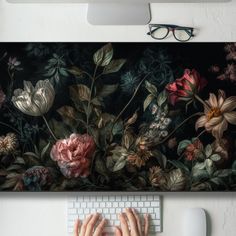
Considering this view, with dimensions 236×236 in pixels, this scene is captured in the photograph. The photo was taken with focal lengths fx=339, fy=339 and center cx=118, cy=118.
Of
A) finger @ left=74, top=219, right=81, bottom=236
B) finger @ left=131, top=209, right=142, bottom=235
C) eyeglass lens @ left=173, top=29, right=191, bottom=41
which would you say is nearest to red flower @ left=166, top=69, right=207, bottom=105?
eyeglass lens @ left=173, top=29, right=191, bottom=41

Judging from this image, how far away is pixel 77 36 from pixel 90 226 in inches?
22.7

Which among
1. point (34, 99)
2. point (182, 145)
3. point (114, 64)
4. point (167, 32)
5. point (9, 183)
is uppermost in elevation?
point (167, 32)

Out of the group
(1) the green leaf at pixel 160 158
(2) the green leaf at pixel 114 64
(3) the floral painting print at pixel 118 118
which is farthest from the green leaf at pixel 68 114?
(1) the green leaf at pixel 160 158

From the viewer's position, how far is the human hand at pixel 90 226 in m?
1.01

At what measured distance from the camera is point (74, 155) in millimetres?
999

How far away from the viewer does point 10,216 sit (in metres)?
1.05

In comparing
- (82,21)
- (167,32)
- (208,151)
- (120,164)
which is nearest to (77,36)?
(82,21)

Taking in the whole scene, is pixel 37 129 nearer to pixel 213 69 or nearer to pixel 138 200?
pixel 138 200

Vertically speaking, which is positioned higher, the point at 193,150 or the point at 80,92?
the point at 80,92

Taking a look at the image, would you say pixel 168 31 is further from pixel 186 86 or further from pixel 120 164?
pixel 120 164

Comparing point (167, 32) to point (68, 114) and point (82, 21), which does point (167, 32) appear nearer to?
point (82, 21)

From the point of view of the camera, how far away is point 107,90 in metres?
1.02

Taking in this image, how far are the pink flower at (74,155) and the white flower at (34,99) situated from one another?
120 mm

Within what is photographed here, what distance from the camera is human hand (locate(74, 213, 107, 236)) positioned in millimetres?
1009
